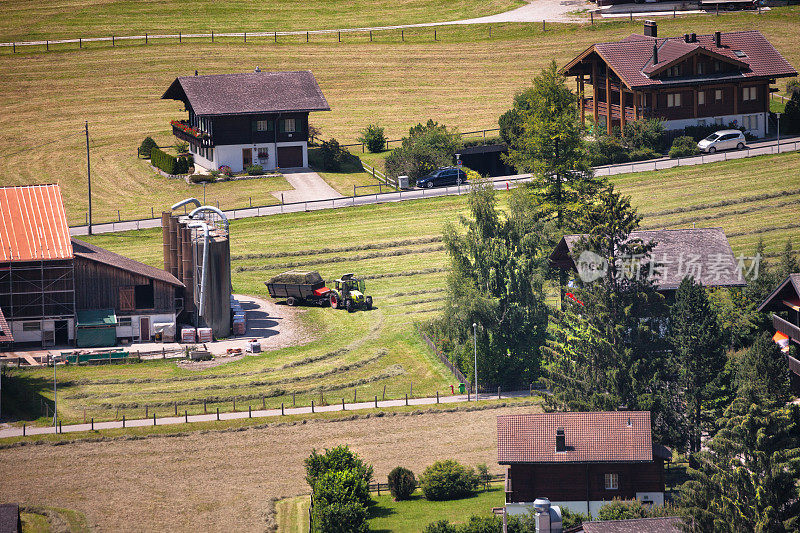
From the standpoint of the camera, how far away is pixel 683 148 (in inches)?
4299

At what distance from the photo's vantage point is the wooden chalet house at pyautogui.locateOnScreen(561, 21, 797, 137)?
11181 centimetres

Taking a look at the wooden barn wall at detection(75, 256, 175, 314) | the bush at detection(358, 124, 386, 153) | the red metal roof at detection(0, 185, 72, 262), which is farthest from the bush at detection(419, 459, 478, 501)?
the bush at detection(358, 124, 386, 153)

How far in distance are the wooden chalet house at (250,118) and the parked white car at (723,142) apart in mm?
33876

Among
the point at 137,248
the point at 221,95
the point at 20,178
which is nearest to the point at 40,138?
the point at 20,178

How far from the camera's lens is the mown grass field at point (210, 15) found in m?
150

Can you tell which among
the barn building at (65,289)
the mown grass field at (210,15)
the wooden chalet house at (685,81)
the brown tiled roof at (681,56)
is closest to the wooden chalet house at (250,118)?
the brown tiled roof at (681,56)

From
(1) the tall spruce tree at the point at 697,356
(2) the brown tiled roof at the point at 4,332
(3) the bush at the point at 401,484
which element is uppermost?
(2) the brown tiled roof at the point at 4,332

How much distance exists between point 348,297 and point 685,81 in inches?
1686

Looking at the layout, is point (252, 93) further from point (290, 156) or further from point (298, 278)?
point (298, 278)

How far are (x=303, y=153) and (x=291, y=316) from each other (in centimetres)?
3206

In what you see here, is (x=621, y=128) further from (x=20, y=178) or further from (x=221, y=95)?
(x=20, y=178)

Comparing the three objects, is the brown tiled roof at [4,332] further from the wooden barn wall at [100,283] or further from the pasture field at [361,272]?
the wooden barn wall at [100,283]

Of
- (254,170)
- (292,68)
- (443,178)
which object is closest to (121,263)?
(254,170)

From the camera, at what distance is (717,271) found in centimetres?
7838
